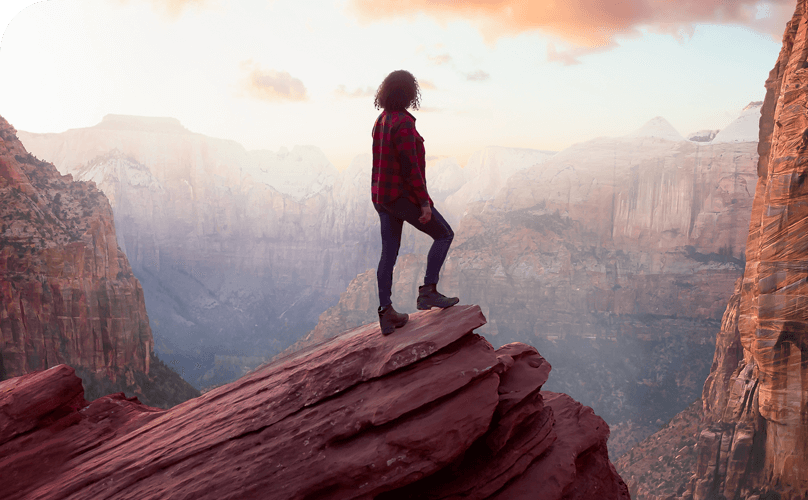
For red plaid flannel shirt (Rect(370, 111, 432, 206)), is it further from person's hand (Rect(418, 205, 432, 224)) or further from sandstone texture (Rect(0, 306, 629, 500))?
sandstone texture (Rect(0, 306, 629, 500))

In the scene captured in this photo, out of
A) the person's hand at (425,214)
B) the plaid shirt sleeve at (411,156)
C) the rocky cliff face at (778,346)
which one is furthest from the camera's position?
the rocky cliff face at (778,346)

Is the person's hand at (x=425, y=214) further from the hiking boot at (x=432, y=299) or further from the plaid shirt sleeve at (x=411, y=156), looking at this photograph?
the hiking boot at (x=432, y=299)

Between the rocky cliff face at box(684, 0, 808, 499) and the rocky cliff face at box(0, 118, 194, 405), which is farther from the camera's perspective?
the rocky cliff face at box(0, 118, 194, 405)

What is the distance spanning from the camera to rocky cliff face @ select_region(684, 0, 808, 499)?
45.6 metres

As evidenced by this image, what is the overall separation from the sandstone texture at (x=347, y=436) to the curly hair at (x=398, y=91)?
3.73 meters

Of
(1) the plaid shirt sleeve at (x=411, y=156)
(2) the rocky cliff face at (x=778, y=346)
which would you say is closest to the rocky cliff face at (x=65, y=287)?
(1) the plaid shirt sleeve at (x=411, y=156)

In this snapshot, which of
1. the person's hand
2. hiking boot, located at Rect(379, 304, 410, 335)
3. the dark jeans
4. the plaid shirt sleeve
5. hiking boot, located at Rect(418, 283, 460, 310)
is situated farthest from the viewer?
hiking boot, located at Rect(418, 283, 460, 310)

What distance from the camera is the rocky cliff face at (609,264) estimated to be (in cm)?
13688

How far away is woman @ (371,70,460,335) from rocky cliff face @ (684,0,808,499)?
175 ft

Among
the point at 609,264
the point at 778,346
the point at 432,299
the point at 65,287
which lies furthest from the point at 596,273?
the point at 432,299

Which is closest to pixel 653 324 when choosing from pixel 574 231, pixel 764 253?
pixel 574 231

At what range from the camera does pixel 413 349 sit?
7.53 m

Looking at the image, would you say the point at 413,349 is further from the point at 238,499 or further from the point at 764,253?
the point at 764,253

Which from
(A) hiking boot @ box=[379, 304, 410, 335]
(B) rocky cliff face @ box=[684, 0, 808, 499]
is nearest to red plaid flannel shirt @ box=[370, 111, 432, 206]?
(A) hiking boot @ box=[379, 304, 410, 335]
